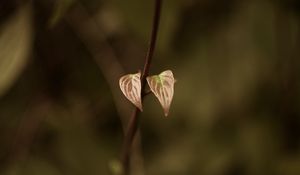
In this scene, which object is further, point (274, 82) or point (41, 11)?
point (274, 82)

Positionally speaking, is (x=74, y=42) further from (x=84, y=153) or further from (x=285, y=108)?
(x=285, y=108)

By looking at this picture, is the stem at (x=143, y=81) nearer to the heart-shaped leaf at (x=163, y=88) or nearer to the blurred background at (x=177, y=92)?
the heart-shaped leaf at (x=163, y=88)

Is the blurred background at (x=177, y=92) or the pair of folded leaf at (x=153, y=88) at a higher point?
the pair of folded leaf at (x=153, y=88)

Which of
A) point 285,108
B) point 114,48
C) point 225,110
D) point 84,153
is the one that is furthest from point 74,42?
point 285,108

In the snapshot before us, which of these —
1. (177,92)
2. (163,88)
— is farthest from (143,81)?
(177,92)

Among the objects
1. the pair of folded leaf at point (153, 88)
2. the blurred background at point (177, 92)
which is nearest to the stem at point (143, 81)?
the pair of folded leaf at point (153, 88)

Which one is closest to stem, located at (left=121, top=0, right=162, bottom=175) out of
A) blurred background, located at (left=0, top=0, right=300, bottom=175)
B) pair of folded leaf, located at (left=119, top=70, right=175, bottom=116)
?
pair of folded leaf, located at (left=119, top=70, right=175, bottom=116)

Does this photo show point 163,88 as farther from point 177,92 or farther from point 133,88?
point 177,92
